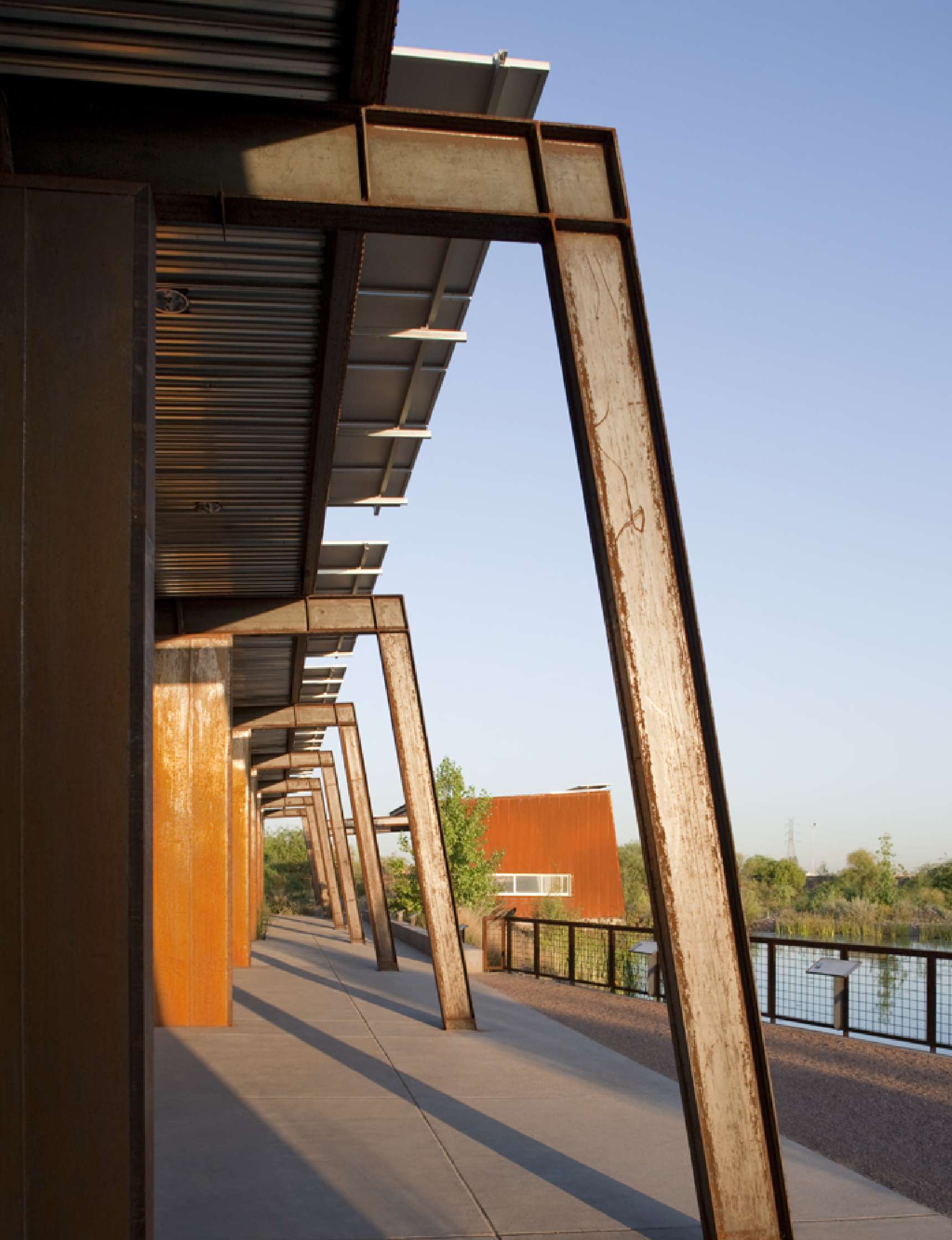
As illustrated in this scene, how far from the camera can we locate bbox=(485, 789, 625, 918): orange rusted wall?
47.9m

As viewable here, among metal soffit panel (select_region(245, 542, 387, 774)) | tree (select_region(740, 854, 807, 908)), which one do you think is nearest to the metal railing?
metal soffit panel (select_region(245, 542, 387, 774))

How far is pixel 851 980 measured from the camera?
65.4 feet

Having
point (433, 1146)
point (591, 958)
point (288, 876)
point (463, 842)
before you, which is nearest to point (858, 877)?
point (288, 876)

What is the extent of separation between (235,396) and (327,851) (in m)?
36.3

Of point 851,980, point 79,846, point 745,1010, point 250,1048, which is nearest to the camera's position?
point 79,846

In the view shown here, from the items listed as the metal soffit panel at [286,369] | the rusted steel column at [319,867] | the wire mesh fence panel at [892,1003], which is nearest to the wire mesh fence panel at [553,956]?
the wire mesh fence panel at [892,1003]

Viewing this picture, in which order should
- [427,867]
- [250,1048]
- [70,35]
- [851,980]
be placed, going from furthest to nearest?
[851,980] → [427,867] → [250,1048] → [70,35]

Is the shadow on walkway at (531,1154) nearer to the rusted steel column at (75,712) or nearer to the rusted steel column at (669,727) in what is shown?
the rusted steel column at (669,727)

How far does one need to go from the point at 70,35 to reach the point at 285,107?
103 cm

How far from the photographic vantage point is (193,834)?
1399 cm

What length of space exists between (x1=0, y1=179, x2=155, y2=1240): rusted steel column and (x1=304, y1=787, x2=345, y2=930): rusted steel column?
1314 inches

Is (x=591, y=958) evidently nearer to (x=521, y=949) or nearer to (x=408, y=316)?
(x=521, y=949)

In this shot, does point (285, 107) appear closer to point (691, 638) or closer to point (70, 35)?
point (70, 35)

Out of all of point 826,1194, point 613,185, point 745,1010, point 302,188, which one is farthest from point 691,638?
point 826,1194
